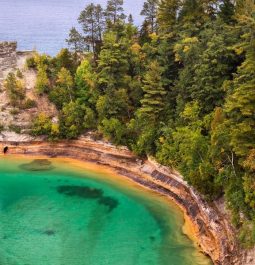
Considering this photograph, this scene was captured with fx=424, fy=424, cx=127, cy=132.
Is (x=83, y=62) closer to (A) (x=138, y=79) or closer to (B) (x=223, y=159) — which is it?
(A) (x=138, y=79)

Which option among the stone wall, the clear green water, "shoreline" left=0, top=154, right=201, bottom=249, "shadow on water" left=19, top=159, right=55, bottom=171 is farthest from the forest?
the clear green water

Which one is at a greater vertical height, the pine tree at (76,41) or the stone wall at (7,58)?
the pine tree at (76,41)

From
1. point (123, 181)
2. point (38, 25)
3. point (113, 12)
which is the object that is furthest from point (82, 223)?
point (38, 25)

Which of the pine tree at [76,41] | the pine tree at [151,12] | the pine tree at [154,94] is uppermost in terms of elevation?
the pine tree at [151,12]

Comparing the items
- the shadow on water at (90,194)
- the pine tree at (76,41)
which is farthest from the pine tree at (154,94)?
the pine tree at (76,41)

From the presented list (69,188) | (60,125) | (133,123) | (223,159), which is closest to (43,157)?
(60,125)

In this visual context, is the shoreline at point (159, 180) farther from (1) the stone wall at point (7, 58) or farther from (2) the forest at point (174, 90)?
(1) the stone wall at point (7, 58)

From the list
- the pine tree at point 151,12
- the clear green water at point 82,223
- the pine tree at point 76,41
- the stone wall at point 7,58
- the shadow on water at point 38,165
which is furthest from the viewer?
the stone wall at point 7,58
